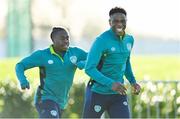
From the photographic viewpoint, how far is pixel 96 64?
27.6 feet

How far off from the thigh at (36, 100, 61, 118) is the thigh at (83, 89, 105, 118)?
36cm

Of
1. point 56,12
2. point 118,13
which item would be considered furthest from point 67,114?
point 56,12

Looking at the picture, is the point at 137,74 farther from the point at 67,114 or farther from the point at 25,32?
the point at 25,32

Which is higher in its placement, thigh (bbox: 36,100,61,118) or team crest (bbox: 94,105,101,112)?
team crest (bbox: 94,105,101,112)

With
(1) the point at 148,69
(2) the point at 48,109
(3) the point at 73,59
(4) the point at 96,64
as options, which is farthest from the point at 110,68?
(1) the point at 148,69

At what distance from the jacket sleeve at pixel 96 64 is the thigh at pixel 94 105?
1.43 feet

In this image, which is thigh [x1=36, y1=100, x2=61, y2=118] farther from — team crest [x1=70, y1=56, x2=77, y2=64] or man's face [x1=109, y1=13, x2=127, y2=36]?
man's face [x1=109, y1=13, x2=127, y2=36]

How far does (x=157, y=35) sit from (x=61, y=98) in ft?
48.4

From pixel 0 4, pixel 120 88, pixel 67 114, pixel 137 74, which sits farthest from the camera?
pixel 0 4

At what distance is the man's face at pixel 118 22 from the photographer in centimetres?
859

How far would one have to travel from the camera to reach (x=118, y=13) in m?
8.66

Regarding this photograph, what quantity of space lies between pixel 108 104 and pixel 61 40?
2.87 feet

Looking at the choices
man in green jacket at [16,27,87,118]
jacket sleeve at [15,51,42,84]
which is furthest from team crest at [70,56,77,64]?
jacket sleeve at [15,51,42,84]

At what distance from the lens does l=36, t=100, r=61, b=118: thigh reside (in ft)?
29.8
